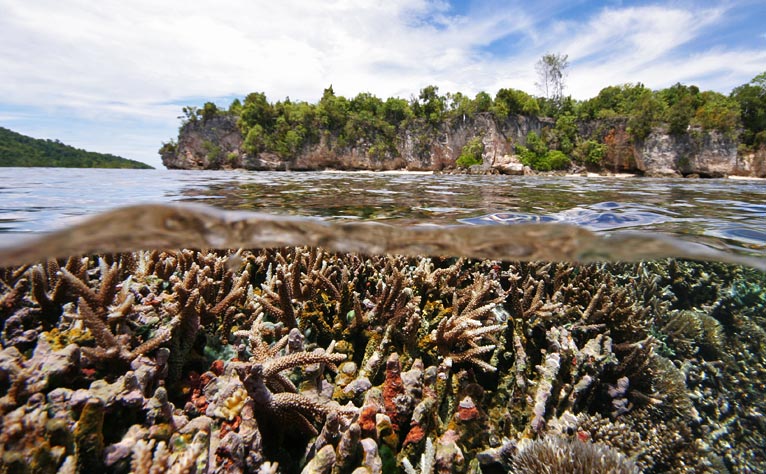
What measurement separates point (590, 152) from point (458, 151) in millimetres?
18311

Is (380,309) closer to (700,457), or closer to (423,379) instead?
(423,379)

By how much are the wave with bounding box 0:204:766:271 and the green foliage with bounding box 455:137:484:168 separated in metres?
45.5

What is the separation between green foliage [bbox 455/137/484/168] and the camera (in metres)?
48.8

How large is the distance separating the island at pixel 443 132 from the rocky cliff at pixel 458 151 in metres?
0.16

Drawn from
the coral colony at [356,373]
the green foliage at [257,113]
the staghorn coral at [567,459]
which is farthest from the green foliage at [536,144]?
the staghorn coral at [567,459]

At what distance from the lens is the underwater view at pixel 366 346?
2.29 metres

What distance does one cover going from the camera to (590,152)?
46312 mm

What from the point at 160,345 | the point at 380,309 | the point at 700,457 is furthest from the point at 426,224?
the point at 700,457

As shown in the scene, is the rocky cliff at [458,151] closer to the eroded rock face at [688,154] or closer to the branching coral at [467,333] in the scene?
the eroded rock face at [688,154]

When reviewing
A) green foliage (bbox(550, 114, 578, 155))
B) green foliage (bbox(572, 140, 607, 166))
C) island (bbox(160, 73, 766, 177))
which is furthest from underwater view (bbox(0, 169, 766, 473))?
green foliage (bbox(550, 114, 578, 155))

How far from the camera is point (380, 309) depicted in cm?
397

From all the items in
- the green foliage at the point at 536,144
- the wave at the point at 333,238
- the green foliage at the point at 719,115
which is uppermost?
the green foliage at the point at 719,115

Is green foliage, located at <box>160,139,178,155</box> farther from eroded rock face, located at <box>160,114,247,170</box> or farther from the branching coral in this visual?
the branching coral

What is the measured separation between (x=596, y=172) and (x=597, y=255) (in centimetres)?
5107
